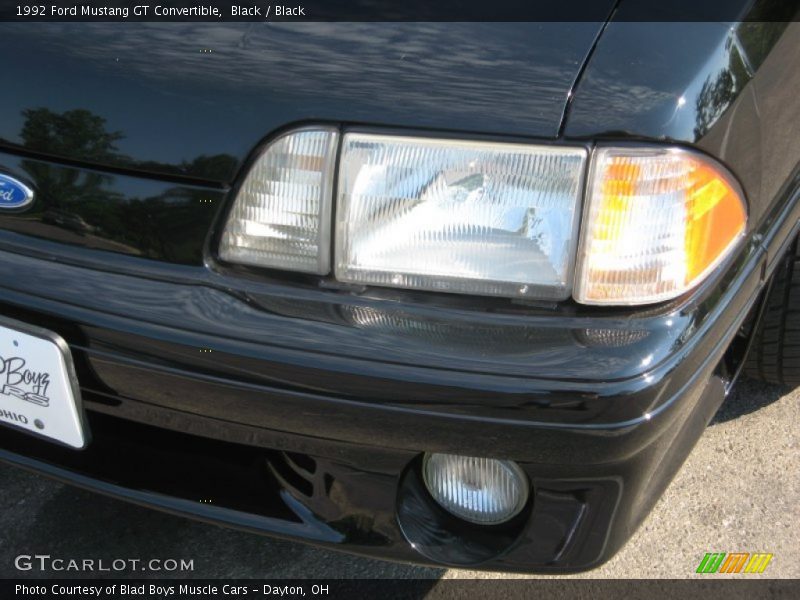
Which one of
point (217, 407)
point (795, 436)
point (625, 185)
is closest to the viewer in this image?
point (625, 185)

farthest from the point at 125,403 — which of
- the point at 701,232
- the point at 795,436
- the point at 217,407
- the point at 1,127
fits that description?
the point at 795,436

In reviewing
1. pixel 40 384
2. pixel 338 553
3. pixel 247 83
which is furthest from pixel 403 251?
pixel 338 553

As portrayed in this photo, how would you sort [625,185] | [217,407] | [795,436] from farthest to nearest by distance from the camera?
[795,436], [217,407], [625,185]

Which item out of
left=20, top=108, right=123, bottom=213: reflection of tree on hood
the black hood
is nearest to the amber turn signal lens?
the black hood

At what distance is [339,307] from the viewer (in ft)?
4.26

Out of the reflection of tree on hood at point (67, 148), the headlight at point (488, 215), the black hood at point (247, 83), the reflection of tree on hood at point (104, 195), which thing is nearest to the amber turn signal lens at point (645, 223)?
the headlight at point (488, 215)

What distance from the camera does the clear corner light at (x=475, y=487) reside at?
1375 millimetres

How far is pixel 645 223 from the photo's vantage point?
1246 millimetres

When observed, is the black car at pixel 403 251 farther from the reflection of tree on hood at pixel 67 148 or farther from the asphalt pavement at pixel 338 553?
the asphalt pavement at pixel 338 553

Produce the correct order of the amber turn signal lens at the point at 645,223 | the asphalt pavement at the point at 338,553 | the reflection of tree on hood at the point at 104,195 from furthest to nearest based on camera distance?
the asphalt pavement at the point at 338,553 < the reflection of tree on hood at the point at 104,195 < the amber turn signal lens at the point at 645,223

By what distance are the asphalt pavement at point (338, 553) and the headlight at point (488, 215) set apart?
31.7 inches

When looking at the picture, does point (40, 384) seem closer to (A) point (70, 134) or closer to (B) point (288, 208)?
(A) point (70, 134)

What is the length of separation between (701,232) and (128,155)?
856 millimetres
